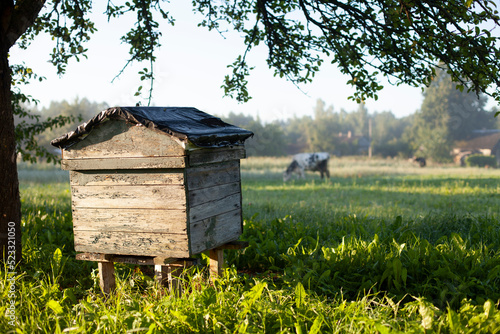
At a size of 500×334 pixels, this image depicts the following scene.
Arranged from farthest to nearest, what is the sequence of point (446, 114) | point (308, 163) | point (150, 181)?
point (446, 114)
point (308, 163)
point (150, 181)

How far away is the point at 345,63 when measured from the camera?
6973mm

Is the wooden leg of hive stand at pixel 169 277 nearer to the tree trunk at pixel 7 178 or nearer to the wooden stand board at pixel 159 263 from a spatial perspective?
the wooden stand board at pixel 159 263

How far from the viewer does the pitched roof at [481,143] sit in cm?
4941

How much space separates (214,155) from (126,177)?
82 centimetres

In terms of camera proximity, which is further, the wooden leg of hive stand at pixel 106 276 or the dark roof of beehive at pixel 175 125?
the wooden leg of hive stand at pixel 106 276

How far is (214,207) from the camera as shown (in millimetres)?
4109

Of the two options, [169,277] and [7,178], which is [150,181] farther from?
[7,178]

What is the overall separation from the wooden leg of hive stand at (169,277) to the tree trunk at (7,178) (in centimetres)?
207

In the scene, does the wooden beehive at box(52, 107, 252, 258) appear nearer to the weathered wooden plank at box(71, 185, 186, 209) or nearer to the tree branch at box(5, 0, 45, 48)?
the weathered wooden plank at box(71, 185, 186, 209)

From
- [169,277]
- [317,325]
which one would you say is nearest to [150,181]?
[169,277]

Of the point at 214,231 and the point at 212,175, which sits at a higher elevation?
the point at 212,175

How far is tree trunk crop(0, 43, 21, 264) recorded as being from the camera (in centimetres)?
514

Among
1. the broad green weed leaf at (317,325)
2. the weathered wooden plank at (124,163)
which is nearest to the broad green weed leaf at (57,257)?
the weathered wooden plank at (124,163)

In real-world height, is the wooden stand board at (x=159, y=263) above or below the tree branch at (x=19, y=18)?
below
